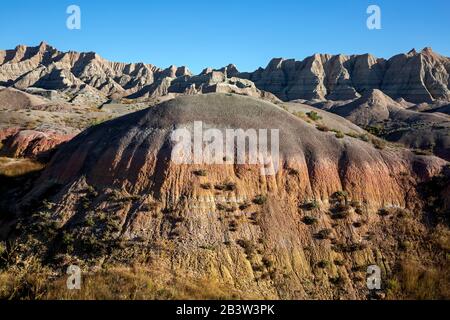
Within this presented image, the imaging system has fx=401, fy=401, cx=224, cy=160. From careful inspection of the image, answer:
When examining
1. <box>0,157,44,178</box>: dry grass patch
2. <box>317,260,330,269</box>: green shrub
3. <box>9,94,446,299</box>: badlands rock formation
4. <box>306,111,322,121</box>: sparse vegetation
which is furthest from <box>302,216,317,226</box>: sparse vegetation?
<box>0,157,44,178</box>: dry grass patch

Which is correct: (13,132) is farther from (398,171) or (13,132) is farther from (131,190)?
(398,171)

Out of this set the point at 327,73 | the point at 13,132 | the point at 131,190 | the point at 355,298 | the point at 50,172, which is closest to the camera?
the point at 355,298

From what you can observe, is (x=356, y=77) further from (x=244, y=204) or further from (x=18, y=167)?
(x=244, y=204)

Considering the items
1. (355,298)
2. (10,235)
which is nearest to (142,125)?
(10,235)

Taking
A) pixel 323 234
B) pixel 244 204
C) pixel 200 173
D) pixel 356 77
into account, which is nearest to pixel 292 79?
pixel 356 77

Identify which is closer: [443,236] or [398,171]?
[443,236]

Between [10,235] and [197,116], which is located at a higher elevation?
[197,116]

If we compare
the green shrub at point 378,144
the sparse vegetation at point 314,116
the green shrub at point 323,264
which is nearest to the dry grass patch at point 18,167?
the sparse vegetation at point 314,116

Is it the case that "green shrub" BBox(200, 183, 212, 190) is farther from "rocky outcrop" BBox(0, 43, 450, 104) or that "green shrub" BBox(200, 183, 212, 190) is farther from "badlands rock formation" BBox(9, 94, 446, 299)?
"rocky outcrop" BBox(0, 43, 450, 104)
